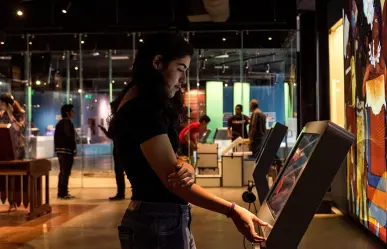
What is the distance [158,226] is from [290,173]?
0.54 metres

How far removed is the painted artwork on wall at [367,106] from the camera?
14.7 feet

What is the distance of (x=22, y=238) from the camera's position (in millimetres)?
5250

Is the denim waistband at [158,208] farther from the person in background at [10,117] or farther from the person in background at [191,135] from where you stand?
the person in background at [191,135]

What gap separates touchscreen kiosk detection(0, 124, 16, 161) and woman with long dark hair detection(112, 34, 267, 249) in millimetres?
4958

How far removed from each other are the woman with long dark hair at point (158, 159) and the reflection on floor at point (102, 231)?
336 centimetres

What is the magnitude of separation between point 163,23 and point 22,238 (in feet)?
20.2

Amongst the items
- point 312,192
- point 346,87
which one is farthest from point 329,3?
point 312,192

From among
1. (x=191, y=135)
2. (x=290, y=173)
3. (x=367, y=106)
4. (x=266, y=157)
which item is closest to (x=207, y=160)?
(x=191, y=135)

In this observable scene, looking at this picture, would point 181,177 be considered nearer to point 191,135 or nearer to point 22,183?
point 22,183

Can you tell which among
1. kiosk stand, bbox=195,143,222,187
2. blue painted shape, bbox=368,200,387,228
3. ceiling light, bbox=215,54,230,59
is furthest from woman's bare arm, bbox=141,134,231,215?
ceiling light, bbox=215,54,230,59

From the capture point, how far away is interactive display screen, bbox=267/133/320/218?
1.60m

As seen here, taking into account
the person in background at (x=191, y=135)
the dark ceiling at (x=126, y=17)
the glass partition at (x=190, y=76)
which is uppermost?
the dark ceiling at (x=126, y=17)

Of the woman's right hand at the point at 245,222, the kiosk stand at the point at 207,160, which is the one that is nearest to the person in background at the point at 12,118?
the kiosk stand at the point at 207,160

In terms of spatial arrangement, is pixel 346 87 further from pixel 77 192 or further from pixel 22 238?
pixel 77 192
